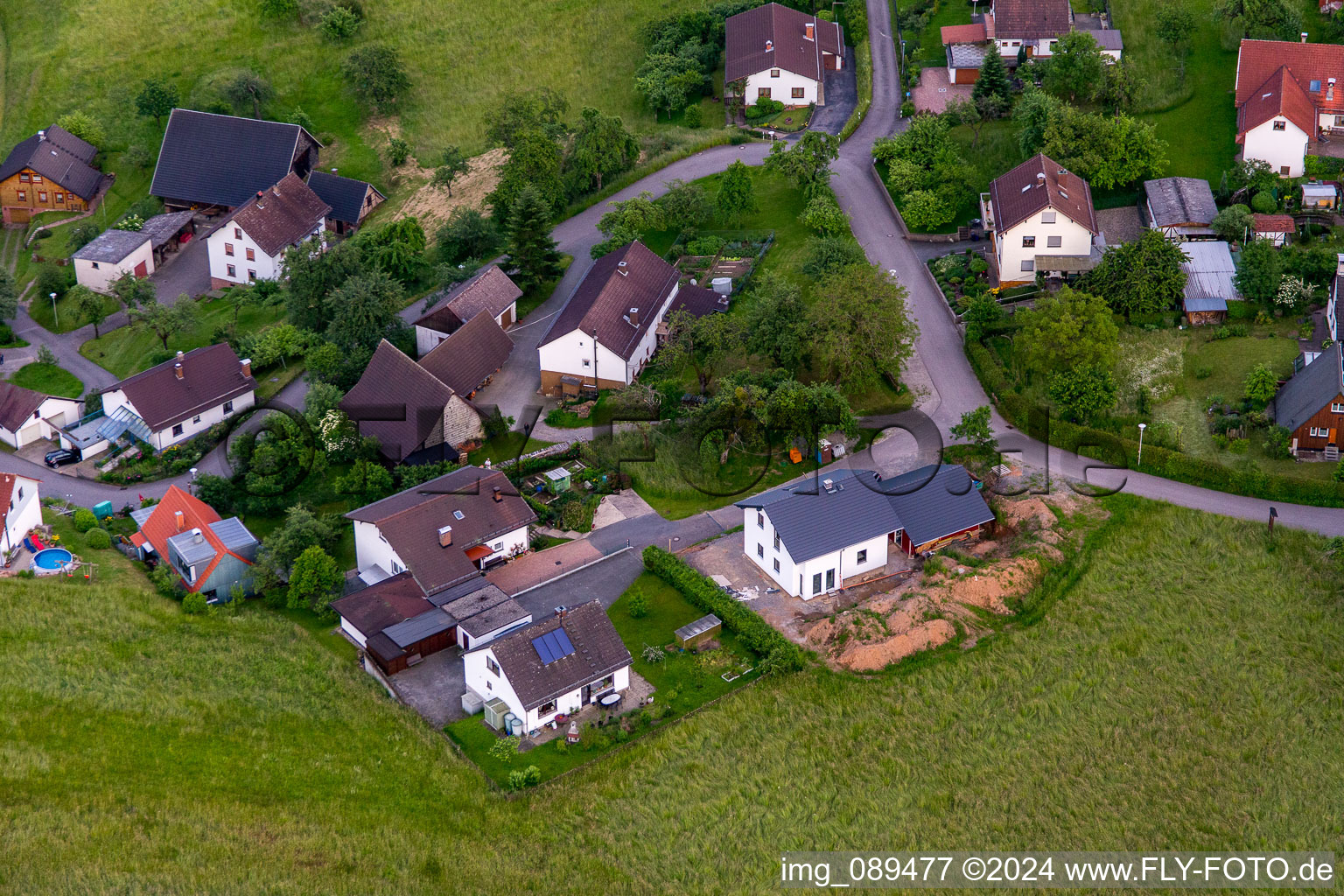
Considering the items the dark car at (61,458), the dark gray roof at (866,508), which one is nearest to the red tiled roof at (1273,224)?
the dark gray roof at (866,508)

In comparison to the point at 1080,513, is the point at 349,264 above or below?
above

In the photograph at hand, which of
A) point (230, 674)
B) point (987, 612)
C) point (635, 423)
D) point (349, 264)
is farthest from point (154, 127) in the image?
point (987, 612)

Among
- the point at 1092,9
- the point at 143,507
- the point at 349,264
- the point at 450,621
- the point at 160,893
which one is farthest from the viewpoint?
the point at 1092,9

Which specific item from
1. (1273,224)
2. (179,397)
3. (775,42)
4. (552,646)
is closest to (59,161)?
(179,397)

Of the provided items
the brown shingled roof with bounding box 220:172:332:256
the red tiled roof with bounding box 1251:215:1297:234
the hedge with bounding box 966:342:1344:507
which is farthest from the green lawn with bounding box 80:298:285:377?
the red tiled roof with bounding box 1251:215:1297:234

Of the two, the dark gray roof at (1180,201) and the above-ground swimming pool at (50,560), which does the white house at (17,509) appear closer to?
the above-ground swimming pool at (50,560)

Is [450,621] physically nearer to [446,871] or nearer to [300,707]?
[300,707]
